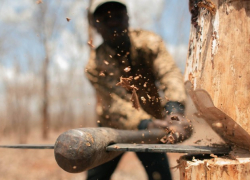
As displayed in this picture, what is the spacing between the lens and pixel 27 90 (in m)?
10.6

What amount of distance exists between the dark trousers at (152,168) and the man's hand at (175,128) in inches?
30.7

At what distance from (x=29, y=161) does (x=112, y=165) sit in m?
5.34

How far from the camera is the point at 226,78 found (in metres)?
1.22

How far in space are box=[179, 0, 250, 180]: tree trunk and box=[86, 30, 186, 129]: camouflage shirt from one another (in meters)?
0.85

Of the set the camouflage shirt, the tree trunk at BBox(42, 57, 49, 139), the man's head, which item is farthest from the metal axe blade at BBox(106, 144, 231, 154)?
the tree trunk at BBox(42, 57, 49, 139)

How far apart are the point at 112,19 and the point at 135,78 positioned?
0.76m

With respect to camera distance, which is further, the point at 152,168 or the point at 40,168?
the point at 40,168

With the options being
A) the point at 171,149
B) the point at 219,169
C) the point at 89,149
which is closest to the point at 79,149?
the point at 89,149

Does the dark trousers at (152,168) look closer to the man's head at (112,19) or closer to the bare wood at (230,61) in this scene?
the man's head at (112,19)

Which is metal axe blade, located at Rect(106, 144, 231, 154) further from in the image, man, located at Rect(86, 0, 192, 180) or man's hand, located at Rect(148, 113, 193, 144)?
man, located at Rect(86, 0, 192, 180)

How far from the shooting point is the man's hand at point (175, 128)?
165cm

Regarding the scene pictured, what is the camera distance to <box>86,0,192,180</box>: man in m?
2.35

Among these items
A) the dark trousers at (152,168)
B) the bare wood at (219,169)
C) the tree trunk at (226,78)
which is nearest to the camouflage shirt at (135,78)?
the dark trousers at (152,168)

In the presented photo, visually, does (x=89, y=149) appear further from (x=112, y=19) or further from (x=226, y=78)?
(x=112, y=19)
